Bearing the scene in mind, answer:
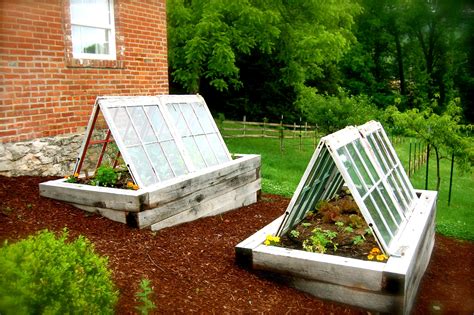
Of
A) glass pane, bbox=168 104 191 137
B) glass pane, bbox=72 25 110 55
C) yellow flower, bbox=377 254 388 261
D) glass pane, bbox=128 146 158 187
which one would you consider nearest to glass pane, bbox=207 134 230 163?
glass pane, bbox=168 104 191 137

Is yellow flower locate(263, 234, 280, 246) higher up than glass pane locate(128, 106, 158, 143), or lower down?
lower down

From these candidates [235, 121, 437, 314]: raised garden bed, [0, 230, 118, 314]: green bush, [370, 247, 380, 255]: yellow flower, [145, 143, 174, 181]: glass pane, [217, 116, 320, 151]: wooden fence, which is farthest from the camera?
[217, 116, 320, 151]: wooden fence

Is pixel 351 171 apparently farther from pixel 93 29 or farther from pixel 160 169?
pixel 93 29

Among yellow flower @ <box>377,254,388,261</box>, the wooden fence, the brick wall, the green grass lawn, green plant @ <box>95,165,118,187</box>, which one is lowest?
the green grass lawn

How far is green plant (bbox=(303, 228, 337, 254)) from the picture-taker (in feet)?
15.3

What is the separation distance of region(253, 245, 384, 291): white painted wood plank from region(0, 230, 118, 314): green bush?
205 centimetres

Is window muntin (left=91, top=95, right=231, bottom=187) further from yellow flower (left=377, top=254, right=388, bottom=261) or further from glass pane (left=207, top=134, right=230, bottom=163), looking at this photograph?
yellow flower (left=377, top=254, right=388, bottom=261)

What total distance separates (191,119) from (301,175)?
6742mm

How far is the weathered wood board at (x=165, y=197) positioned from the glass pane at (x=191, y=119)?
0.80 meters

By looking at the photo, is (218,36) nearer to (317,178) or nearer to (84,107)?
(84,107)

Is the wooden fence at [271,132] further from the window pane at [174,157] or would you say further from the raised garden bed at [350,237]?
the raised garden bed at [350,237]

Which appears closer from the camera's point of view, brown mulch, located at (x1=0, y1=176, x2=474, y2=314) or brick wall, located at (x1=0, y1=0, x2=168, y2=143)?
brown mulch, located at (x1=0, y1=176, x2=474, y2=314)

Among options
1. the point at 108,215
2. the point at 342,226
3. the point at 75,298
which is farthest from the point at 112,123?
the point at 75,298

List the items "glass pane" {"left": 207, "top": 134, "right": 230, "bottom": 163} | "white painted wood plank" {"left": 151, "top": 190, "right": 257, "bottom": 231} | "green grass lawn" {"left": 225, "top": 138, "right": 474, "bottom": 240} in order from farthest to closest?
1. "green grass lawn" {"left": 225, "top": 138, "right": 474, "bottom": 240}
2. "glass pane" {"left": 207, "top": 134, "right": 230, "bottom": 163}
3. "white painted wood plank" {"left": 151, "top": 190, "right": 257, "bottom": 231}
